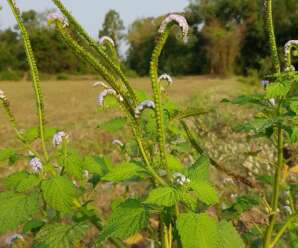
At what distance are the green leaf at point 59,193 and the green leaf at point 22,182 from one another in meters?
0.04

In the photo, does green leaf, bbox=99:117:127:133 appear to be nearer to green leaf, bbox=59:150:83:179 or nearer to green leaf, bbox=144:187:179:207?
green leaf, bbox=59:150:83:179

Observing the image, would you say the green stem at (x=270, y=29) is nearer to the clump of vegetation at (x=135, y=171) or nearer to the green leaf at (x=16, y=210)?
the clump of vegetation at (x=135, y=171)

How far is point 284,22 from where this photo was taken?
30.6 m

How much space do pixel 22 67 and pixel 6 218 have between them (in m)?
42.9

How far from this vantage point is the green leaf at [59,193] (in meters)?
1.34

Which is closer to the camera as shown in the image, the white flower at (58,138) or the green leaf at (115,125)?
the white flower at (58,138)

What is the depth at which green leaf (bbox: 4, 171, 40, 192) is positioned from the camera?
1.40m

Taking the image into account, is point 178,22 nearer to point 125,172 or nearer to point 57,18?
point 57,18

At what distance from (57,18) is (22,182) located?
0.58 m

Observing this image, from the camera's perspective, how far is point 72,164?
1.46m

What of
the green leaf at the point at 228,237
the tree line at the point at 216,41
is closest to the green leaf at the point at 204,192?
the green leaf at the point at 228,237

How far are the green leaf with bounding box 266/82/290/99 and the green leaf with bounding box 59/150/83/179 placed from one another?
1.97 ft

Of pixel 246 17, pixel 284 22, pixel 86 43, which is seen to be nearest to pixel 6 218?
pixel 86 43

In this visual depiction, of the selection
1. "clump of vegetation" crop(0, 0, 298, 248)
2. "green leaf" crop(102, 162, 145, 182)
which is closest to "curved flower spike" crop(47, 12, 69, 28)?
"clump of vegetation" crop(0, 0, 298, 248)
